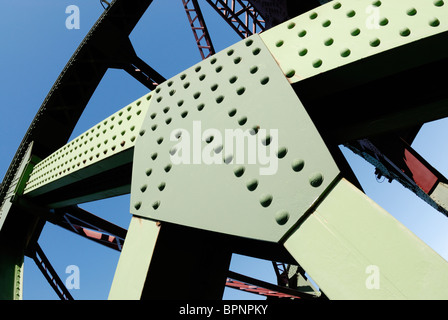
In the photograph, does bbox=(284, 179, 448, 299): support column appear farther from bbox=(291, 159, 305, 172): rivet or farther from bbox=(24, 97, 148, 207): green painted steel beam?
bbox=(24, 97, 148, 207): green painted steel beam

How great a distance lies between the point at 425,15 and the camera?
114cm

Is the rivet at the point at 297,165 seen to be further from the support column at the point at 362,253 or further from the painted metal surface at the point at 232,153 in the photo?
the support column at the point at 362,253

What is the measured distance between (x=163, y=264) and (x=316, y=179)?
2.69 feet

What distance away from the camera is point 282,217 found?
1.07 metres

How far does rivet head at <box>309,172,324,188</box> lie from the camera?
3.48 feet

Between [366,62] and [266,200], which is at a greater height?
[366,62]

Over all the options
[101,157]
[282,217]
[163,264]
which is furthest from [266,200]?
[101,157]

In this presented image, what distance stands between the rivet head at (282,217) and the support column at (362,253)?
0.05 metres

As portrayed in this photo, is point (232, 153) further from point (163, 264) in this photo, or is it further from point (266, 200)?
point (163, 264)

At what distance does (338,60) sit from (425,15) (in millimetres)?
334

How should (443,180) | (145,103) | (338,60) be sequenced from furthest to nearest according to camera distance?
(443,180) → (145,103) → (338,60)
